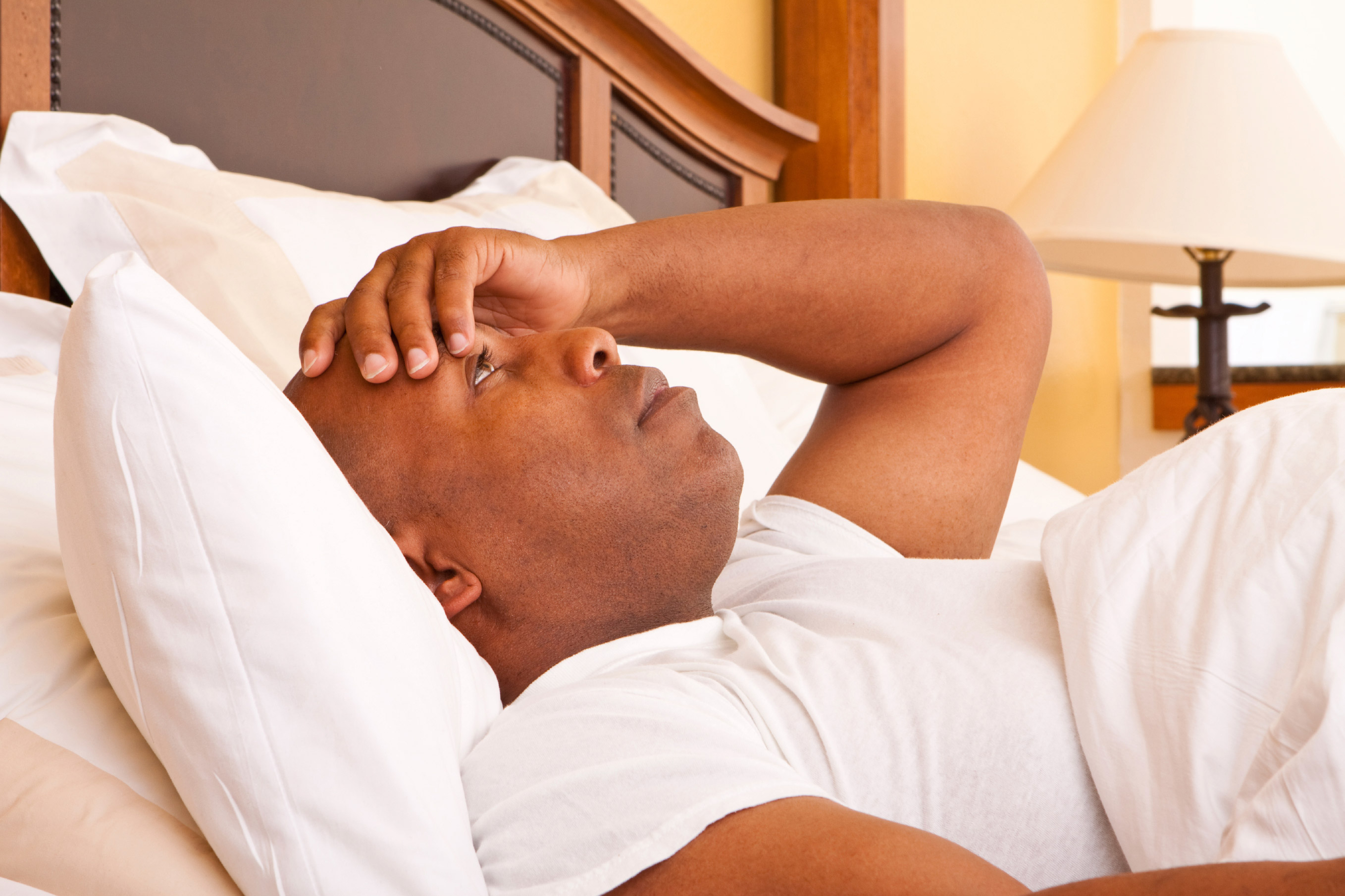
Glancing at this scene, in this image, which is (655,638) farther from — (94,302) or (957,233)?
(957,233)

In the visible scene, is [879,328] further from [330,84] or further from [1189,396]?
[1189,396]

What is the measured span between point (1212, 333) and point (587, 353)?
184cm

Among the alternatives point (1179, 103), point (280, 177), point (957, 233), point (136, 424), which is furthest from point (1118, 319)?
point (136, 424)

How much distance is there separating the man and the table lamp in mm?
980

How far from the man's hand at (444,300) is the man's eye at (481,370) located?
0.10 feet

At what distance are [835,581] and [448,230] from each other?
38 cm

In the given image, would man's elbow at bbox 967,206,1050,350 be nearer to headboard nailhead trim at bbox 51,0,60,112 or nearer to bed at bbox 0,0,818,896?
bed at bbox 0,0,818,896

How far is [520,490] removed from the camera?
0.73m

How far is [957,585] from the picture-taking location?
752mm

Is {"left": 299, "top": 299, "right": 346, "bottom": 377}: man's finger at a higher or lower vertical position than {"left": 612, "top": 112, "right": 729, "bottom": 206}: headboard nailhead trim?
lower

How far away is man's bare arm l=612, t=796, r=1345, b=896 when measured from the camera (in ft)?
1.38

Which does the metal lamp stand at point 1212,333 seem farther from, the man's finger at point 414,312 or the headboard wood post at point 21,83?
the headboard wood post at point 21,83

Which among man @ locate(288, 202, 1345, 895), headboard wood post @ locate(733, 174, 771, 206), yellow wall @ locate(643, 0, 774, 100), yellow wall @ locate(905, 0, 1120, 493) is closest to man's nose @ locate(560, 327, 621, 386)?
man @ locate(288, 202, 1345, 895)

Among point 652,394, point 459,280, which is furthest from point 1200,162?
point 459,280
